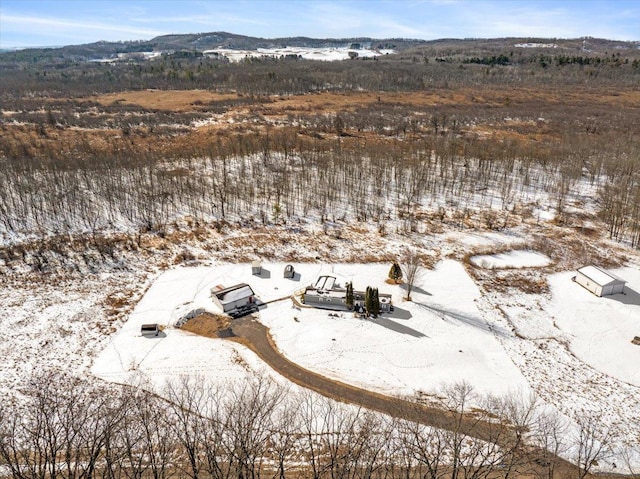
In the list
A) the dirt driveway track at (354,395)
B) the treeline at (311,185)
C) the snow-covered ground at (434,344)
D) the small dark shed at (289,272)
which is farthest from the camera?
the treeline at (311,185)

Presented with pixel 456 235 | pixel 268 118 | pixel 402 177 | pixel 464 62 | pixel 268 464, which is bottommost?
pixel 268 464

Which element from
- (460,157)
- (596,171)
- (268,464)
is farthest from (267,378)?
(596,171)

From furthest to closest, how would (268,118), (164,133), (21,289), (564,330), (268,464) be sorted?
(268,118), (164,133), (21,289), (564,330), (268,464)

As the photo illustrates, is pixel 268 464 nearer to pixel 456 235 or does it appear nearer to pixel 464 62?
pixel 456 235

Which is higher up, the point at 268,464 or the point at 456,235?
the point at 456,235

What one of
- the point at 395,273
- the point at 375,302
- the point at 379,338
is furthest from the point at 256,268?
the point at 379,338

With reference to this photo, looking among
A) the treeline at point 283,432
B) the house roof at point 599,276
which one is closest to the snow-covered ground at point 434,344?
the house roof at point 599,276

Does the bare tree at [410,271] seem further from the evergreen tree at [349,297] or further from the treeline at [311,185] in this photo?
the treeline at [311,185]

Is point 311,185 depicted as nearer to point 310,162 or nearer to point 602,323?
point 310,162
